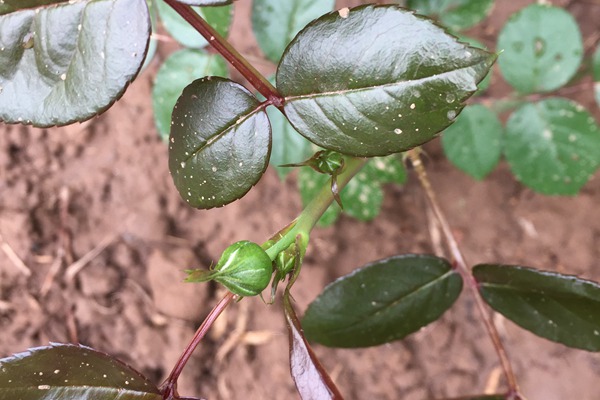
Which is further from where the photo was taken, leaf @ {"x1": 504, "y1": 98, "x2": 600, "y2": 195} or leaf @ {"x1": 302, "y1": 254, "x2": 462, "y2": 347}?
leaf @ {"x1": 504, "y1": 98, "x2": 600, "y2": 195}

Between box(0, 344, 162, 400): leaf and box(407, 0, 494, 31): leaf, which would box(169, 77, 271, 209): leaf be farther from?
box(407, 0, 494, 31): leaf

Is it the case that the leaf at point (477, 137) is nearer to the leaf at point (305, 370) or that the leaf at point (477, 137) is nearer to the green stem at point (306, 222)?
the green stem at point (306, 222)

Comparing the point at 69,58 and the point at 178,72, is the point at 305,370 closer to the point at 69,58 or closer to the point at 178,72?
the point at 69,58

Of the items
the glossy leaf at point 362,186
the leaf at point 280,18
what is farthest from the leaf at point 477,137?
the leaf at point 280,18

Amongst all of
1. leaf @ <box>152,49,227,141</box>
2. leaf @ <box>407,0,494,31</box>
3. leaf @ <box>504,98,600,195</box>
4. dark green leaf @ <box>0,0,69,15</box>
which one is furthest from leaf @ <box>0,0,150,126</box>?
leaf @ <box>504,98,600,195</box>

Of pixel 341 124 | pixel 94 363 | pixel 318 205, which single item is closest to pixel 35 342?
pixel 94 363

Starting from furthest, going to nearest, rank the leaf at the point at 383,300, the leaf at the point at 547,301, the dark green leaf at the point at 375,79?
the leaf at the point at 383,300
the leaf at the point at 547,301
the dark green leaf at the point at 375,79

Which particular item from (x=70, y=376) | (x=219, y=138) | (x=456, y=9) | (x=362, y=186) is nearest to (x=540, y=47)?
(x=456, y=9)

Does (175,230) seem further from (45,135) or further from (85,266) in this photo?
(45,135)
